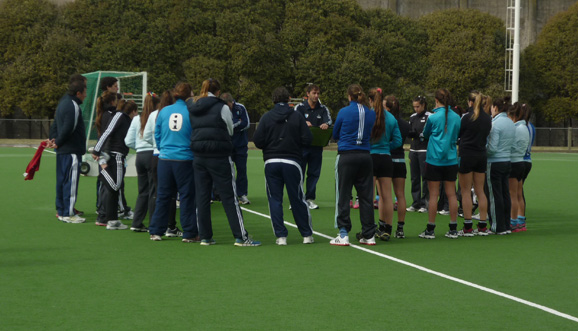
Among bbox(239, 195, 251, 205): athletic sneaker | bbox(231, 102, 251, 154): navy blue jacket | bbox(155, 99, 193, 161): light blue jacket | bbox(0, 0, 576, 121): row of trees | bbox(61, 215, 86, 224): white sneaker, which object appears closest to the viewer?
bbox(155, 99, 193, 161): light blue jacket

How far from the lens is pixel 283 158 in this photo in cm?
1001

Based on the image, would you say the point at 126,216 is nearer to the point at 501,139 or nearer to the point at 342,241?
the point at 342,241

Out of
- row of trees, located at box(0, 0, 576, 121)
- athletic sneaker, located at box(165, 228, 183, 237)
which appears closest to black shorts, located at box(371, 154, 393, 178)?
athletic sneaker, located at box(165, 228, 183, 237)

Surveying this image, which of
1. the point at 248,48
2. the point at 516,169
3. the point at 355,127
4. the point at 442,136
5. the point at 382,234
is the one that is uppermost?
the point at 248,48

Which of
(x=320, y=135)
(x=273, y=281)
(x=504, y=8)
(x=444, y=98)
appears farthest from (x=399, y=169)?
(x=504, y=8)

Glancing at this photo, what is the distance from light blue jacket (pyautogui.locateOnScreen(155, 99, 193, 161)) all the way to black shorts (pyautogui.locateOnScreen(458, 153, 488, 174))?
3.94m

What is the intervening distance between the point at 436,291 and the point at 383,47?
165ft

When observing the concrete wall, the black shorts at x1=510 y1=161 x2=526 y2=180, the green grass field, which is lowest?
the green grass field

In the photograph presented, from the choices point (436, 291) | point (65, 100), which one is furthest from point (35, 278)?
point (65, 100)

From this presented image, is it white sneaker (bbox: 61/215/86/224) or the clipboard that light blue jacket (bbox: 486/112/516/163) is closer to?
the clipboard

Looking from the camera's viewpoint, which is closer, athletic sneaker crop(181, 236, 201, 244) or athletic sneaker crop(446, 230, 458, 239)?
athletic sneaker crop(181, 236, 201, 244)

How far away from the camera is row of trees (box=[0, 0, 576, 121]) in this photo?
51.6 metres

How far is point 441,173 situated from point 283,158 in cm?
232

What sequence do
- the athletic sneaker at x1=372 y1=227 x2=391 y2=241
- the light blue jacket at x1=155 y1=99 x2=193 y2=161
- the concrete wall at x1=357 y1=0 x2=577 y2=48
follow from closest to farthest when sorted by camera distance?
the light blue jacket at x1=155 y1=99 x2=193 y2=161, the athletic sneaker at x1=372 y1=227 x2=391 y2=241, the concrete wall at x1=357 y1=0 x2=577 y2=48
